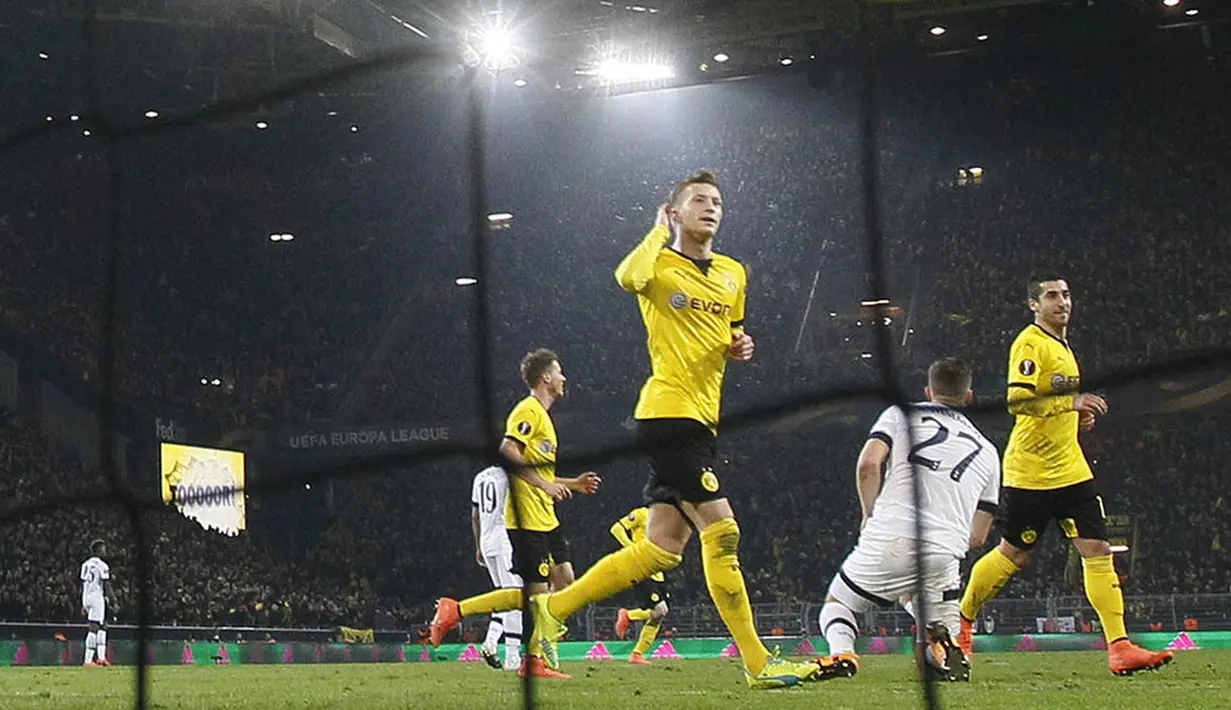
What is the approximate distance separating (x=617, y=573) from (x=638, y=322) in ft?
56.5

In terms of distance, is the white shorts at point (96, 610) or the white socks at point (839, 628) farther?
the white shorts at point (96, 610)

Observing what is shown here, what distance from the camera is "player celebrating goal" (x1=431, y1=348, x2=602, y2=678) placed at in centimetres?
611

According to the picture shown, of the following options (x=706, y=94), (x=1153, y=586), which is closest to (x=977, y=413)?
(x=1153, y=586)

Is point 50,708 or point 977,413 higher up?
point 977,413

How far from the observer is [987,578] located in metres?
5.75

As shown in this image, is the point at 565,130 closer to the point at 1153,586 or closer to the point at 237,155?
the point at 237,155

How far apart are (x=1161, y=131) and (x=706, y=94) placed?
6.37 metres

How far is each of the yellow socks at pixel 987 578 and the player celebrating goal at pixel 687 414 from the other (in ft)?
4.69

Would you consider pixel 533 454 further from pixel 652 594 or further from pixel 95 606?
pixel 95 606

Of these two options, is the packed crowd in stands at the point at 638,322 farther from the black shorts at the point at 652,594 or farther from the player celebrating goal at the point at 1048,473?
the player celebrating goal at the point at 1048,473

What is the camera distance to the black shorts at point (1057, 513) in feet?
18.4

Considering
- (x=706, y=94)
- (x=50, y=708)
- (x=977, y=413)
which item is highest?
(x=706, y=94)

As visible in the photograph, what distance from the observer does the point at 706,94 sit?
2327 cm

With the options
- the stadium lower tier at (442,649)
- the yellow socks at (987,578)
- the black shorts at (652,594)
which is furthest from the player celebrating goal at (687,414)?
the stadium lower tier at (442,649)
